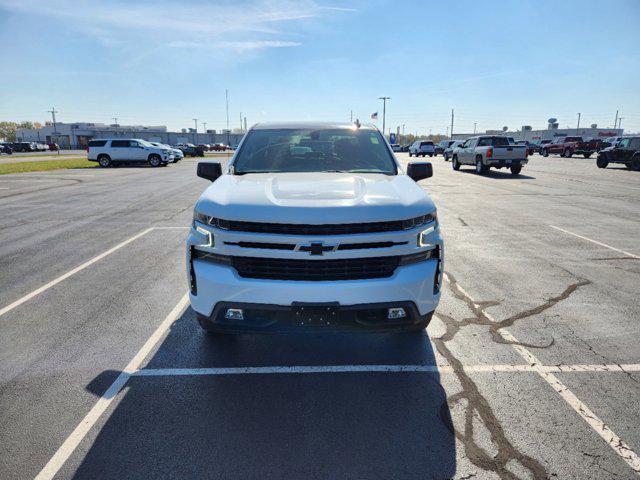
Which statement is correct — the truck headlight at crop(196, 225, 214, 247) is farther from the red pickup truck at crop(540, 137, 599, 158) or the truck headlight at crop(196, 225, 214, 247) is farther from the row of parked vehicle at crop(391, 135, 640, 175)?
the red pickup truck at crop(540, 137, 599, 158)

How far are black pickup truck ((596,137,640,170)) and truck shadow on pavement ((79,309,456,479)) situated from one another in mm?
27743

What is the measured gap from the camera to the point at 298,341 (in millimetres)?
3844

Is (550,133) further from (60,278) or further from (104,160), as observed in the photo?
(60,278)

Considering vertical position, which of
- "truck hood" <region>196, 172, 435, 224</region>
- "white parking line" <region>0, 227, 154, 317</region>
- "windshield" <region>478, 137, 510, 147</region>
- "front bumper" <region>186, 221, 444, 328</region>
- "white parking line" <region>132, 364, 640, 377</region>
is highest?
"windshield" <region>478, 137, 510, 147</region>

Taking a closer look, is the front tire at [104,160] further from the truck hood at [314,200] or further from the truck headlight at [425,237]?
the truck headlight at [425,237]

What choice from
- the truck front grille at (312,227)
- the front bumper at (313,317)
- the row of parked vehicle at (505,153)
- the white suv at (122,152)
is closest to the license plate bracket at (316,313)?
the front bumper at (313,317)

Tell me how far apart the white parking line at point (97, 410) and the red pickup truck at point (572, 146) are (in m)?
48.6

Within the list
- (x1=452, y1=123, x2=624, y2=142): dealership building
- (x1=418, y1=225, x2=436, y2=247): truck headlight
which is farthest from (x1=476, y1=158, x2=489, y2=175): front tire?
(x1=452, y1=123, x2=624, y2=142): dealership building

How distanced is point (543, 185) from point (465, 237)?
11161 mm

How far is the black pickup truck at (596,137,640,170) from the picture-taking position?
24.6m

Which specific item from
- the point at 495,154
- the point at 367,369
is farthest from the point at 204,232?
the point at 495,154

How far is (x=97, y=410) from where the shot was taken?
2.84 m

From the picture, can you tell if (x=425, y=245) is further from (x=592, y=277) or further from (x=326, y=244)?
(x=592, y=277)

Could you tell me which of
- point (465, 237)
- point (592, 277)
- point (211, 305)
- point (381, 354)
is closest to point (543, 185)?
point (465, 237)
